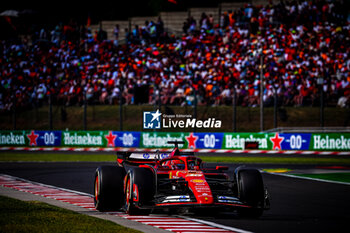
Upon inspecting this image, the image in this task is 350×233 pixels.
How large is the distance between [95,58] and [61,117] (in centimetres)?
828

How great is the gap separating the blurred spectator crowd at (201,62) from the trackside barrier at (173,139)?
1842 millimetres

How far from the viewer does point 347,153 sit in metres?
28.4

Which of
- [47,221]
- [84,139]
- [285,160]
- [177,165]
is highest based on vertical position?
[177,165]

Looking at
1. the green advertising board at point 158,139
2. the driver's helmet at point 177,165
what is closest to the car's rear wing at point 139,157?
the driver's helmet at point 177,165

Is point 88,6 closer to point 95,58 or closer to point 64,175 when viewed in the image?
point 95,58

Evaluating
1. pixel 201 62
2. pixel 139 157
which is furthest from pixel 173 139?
pixel 139 157

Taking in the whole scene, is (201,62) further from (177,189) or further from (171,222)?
(171,222)

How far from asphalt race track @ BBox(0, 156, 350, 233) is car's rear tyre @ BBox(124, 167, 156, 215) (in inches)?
41.9

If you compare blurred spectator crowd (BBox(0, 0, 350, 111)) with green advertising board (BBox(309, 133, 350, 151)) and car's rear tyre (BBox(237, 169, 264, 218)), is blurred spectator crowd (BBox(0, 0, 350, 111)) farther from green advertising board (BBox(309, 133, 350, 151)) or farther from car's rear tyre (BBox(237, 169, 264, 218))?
car's rear tyre (BBox(237, 169, 264, 218))

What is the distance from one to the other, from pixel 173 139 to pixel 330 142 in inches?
306

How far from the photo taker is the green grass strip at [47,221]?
8.98 m

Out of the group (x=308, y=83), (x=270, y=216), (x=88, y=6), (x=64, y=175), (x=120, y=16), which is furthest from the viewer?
(x=120, y=16)

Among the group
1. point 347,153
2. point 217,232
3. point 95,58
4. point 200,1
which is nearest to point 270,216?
point 217,232

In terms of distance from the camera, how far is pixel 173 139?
31.3 metres
